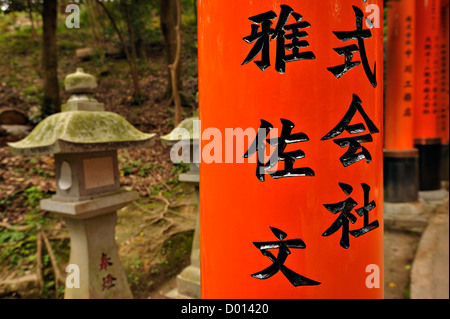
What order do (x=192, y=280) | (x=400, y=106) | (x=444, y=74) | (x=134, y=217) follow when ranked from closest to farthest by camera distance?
(x=192, y=280), (x=400, y=106), (x=134, y=217), (x=444, y=74)

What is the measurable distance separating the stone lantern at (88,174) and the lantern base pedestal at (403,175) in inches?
211

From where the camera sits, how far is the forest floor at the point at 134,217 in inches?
199

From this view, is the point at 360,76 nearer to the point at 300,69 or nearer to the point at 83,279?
the point at 300,69

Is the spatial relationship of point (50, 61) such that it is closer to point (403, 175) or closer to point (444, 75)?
point (403, 175)

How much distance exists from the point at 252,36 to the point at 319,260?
955 millimetres

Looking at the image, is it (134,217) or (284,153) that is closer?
(284,153)

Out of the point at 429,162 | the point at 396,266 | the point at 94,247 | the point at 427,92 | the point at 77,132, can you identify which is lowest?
the point at 396,266

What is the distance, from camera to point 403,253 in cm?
548

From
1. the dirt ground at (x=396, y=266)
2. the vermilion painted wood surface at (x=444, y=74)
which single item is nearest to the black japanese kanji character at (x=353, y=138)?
the dirt ground at (x=396, y=266)

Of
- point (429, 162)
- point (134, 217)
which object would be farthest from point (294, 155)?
point (429, 162)

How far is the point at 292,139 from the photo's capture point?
1.28m

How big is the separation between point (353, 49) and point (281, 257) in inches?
35.6

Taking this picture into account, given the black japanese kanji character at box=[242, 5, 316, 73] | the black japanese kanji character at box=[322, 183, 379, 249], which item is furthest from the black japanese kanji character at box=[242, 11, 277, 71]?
the black japanese kanji character at box=[322, 183, 379, 249]

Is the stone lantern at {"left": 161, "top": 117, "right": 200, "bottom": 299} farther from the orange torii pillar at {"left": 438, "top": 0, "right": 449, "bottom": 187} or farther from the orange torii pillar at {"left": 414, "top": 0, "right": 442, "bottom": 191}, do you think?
the orange torii pillar at {"left": 438, "top": 0, "right": 449, "bottom": 187}
